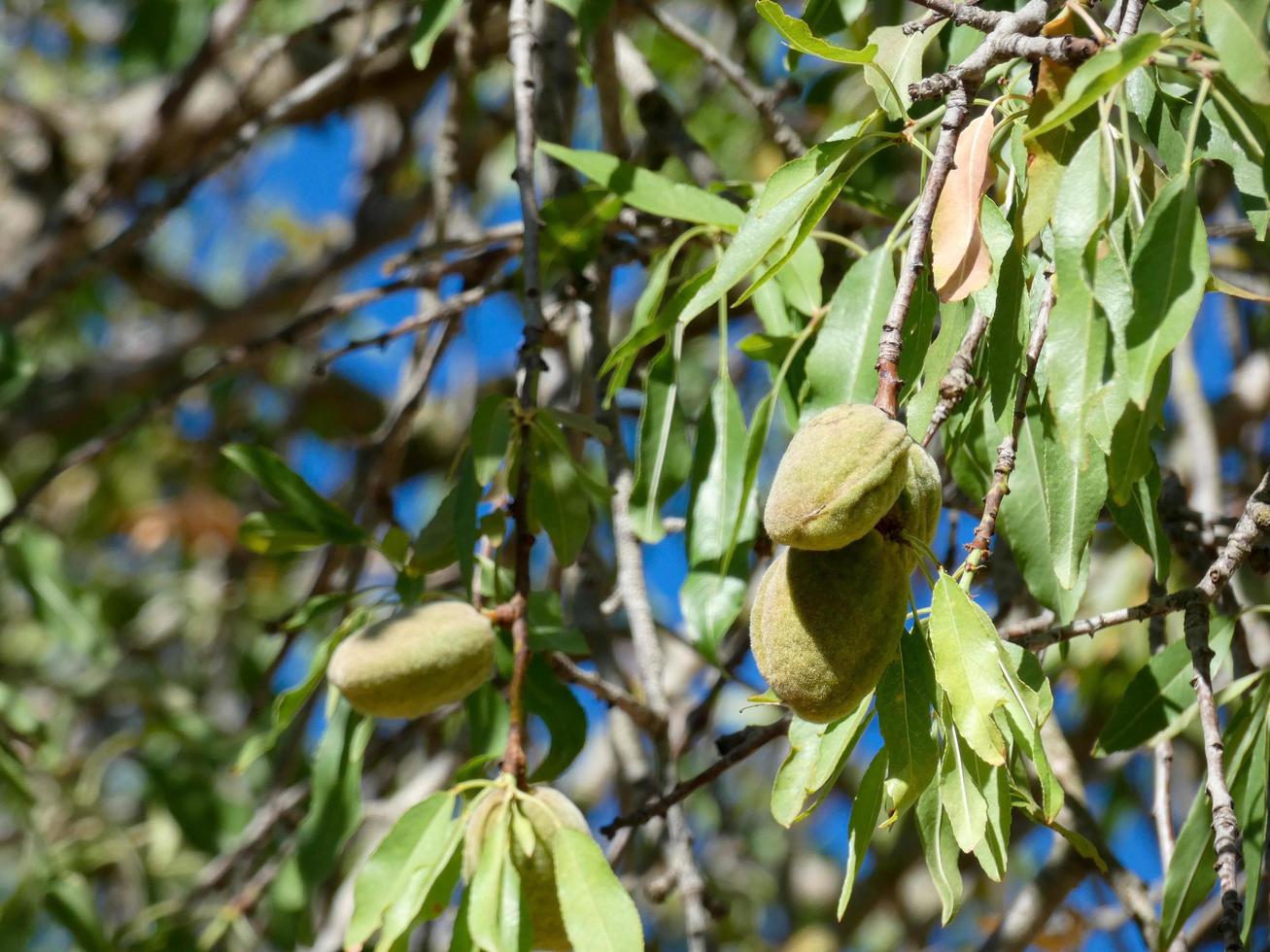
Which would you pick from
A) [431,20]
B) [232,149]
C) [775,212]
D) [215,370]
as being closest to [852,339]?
[775,212]

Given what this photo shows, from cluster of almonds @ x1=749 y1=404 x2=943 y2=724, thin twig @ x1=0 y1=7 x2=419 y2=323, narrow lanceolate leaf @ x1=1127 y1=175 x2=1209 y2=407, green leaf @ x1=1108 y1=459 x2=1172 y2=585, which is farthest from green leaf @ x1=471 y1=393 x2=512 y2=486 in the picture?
thin twig @ x1=0 y1=7 x2=419 y2=323

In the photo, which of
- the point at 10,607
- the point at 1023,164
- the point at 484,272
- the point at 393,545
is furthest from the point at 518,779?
the point at 10,607

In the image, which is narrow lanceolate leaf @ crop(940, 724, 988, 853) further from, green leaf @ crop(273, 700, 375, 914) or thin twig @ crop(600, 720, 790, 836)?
green leaf @ crop(273, 700, 375, 914)

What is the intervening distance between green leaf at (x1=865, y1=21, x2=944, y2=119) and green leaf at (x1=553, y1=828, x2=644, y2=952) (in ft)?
2.15

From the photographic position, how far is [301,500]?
5.55ft

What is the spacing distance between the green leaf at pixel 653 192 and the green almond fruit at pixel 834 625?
2.24 feet

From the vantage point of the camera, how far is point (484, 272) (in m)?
2.16

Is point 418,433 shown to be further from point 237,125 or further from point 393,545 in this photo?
point 393,545

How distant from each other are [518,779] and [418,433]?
2.37 meters

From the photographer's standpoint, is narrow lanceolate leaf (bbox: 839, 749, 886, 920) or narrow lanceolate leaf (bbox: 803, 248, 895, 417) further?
narrow lanceolate leaf (bbox: 803, 248, 895, 417)

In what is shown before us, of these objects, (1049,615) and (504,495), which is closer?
(1049,615)

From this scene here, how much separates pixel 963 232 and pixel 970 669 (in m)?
0.32

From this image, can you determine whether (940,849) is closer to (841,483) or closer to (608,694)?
(841,483)

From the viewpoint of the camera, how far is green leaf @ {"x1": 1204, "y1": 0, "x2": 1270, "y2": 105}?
2.81ft
